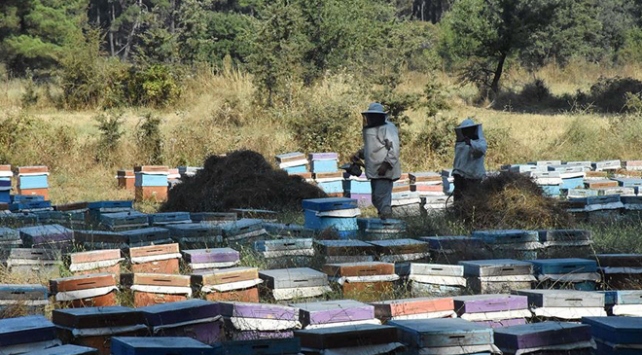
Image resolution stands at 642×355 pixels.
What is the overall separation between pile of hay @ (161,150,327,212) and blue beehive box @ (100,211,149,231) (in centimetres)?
231

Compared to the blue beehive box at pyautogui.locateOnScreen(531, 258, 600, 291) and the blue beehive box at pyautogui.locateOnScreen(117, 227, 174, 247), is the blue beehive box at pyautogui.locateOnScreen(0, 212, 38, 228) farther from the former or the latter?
the blue beehive box at pyautogui.locateOnScreen(531, 258, 600, 291)

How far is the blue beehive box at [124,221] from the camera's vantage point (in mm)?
7856

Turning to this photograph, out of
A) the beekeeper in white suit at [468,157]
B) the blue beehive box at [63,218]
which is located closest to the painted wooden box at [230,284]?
the blue beehive box at [63,218]

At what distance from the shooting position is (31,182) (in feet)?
38.5

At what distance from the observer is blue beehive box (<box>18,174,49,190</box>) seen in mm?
11711

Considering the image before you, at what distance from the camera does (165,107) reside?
19.8 m

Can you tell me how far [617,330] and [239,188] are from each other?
265 inches

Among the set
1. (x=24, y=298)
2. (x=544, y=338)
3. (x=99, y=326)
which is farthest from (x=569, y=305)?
(x=24, y=298)

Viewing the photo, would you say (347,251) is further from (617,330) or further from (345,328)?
(617,330)

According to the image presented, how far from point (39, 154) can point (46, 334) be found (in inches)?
431

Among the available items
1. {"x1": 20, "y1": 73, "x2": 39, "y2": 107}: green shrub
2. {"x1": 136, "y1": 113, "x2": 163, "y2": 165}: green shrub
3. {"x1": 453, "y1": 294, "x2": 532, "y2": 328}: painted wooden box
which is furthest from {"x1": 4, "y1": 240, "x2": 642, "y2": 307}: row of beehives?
{"x1": 20, "y1": 73, "x2": 39, "y2": 107}: green shrub

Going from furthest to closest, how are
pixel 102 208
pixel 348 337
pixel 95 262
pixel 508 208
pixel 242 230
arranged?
1. pixel 102 208
2. pixel 508 208
3. pixel 242 230
4. pixel 95 262
5. pixel 348 337

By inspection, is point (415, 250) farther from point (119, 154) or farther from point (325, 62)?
point (325, 62)

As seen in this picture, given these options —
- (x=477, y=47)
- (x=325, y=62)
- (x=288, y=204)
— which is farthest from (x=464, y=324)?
(x=477, y=47)
